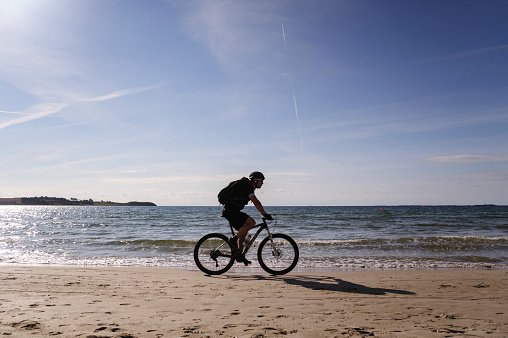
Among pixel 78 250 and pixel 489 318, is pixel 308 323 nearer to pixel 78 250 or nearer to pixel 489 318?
pixel 489 318

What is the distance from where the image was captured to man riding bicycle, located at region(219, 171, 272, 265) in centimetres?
709

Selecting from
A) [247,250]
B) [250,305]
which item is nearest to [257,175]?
[247,250]

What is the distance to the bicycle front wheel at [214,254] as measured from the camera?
7.50m

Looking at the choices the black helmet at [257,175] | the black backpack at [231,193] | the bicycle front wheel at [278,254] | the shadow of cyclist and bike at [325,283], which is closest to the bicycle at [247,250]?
the bicycle front wheel at [278,254]

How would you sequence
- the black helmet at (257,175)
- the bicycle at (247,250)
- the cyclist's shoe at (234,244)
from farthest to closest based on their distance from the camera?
the bicycle at (247,250), the cyclist's shoe at (234,244), the black helmet at (257,175)

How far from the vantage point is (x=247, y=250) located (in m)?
7.49

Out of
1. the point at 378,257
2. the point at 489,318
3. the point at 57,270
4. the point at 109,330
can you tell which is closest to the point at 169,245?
the point at 57,270

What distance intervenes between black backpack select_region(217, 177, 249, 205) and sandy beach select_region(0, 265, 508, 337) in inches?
65.7

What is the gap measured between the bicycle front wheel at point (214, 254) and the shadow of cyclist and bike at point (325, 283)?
0.35m

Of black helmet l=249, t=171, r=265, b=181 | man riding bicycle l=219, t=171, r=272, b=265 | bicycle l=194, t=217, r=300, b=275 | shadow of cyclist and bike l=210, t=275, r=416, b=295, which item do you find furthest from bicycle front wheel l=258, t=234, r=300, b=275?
black helmet l=249, t=171, r=265, b=181

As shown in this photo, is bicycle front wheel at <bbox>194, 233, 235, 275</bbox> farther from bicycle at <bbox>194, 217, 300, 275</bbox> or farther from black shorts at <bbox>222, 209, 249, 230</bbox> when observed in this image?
black shorts at <bbox>222, 209, 249, 230</bbox>

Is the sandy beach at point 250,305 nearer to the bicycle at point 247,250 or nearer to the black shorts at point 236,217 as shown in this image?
the bicycle at point 247,250

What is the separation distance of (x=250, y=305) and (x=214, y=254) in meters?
3.11

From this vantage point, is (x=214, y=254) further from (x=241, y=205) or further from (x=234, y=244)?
(x=241, y=205)
